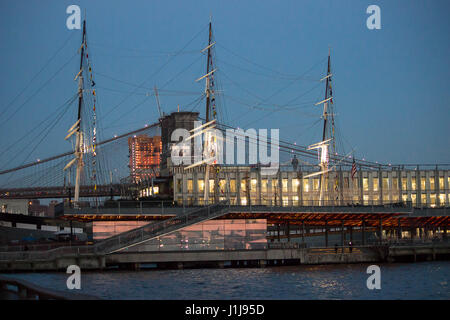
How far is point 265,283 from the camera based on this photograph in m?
59.0

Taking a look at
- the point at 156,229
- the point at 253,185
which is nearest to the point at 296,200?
the point at 253,185

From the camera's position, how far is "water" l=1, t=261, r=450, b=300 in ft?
168

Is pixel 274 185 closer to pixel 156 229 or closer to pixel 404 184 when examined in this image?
pixel 404 184

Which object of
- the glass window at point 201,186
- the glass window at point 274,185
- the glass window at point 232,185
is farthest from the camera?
the glass window at point 274,185

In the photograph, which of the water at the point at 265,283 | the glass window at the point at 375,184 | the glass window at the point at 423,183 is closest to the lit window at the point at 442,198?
the glass window at the point at 423,183

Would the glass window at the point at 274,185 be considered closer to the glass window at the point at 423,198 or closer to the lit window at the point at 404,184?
the lit window at the point at 404,184

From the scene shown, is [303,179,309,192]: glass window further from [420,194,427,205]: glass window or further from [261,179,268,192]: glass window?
[420,194,427,205]: glass window

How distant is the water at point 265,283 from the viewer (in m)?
51.2

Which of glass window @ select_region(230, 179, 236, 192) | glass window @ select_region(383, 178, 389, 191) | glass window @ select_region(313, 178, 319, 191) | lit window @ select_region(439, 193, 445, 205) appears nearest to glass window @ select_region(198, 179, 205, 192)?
glass window @ select_region(230, 179, 236, 192)

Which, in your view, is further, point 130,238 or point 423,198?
point 423,198

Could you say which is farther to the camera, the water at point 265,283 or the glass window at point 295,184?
the glass window at point 295,184

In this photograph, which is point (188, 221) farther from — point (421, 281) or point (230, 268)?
point (421, 281)

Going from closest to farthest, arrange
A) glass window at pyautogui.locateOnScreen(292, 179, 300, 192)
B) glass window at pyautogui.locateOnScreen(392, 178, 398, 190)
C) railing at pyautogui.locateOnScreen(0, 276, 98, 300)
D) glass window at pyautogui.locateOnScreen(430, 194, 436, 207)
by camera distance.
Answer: railing at pyautogui.locateOnScreen(0, 276, 98, 300) < glass window at pyautogui.locateOnScreen(292, 179, 300, 192) < glass window at pyautogui.locateOnScreen(392, 178, 398, 190) < glass window at pyautogui.locateOnScreen(430, 194, 436, 207)

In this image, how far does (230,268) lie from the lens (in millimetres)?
76312
